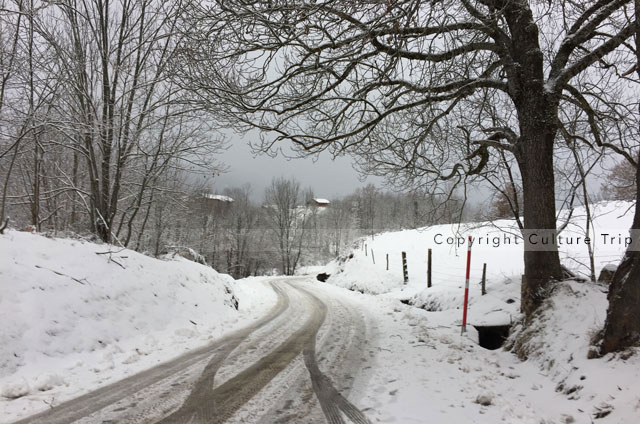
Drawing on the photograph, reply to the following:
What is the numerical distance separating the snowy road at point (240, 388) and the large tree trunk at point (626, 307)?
289 cm

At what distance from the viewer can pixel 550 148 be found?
17.4 ft

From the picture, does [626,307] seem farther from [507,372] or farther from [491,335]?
[491,335]

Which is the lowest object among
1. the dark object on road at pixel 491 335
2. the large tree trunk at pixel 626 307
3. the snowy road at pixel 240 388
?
the dark object on road at pixel 491 335

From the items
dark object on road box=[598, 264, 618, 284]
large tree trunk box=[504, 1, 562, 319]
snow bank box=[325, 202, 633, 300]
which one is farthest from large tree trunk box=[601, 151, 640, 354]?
snow bank box=[325, 202, 633, 300]

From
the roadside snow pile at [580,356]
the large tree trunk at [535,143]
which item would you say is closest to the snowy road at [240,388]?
the roadside snow pile at [580,356]

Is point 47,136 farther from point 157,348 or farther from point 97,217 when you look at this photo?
point 157,348

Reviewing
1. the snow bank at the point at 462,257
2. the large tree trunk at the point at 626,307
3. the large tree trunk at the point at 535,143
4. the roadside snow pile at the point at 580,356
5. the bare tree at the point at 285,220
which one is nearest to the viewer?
the roadside snow pile at the point at 580,356

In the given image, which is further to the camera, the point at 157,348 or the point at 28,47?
the point at 28,47

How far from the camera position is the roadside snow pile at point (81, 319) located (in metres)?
4.08

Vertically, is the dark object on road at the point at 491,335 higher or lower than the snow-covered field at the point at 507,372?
lower

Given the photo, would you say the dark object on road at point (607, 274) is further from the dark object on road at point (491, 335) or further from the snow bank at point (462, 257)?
the snow bank at point (462, 257)

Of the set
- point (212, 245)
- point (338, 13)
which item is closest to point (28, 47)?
point (338, 13)

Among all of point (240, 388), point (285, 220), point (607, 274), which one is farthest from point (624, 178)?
point (285, 220)

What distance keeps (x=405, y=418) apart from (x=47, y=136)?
36.2 ft
